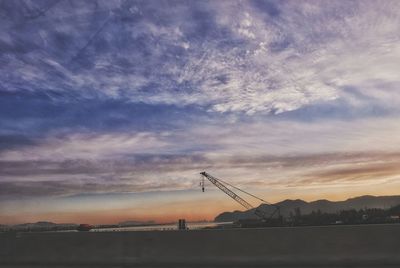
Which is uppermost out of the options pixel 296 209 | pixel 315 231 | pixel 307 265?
pixel 296 209

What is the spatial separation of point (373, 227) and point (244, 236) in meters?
3.29

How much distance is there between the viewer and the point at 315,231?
41.3 feet

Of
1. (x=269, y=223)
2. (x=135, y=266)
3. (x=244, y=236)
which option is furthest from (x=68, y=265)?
(x=269, y=223)

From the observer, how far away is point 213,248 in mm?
13453

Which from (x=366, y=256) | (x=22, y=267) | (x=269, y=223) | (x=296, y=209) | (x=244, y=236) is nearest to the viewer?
(x=366, y=256)

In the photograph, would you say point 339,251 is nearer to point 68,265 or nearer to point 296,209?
point 68,265

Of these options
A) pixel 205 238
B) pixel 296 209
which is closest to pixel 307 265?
pixel 205 238

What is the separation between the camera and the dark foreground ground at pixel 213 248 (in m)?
12.2

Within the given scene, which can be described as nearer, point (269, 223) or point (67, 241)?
point (67, 241)

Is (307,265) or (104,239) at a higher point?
(104,239)

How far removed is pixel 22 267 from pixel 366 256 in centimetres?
969

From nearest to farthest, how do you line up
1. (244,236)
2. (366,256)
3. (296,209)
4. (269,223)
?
(366,256) < (244,236) < (269,223) < (296,209)

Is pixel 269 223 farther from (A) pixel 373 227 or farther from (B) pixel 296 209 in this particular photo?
(A) pixel 373 227

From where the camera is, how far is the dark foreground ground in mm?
12164
